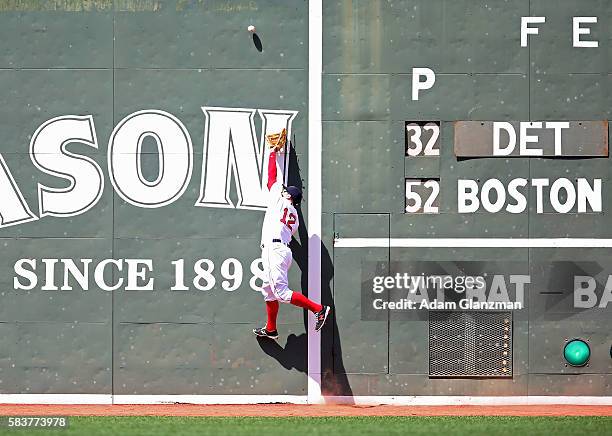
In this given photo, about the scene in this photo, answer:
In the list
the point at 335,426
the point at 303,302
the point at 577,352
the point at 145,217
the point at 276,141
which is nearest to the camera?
the point at 335,426

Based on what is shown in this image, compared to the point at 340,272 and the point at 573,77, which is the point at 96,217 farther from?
the point at 573,77

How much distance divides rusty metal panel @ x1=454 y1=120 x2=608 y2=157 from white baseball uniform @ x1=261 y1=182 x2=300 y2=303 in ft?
6.26

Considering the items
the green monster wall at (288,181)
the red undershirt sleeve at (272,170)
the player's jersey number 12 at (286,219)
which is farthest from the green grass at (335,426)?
the red undershirt sleeve at (272,170)

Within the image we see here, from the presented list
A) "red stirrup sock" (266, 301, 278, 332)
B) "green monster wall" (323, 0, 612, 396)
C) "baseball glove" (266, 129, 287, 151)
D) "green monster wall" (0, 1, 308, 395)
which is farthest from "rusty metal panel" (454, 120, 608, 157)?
"red stirrup sock" (266, 301, 278, 332)

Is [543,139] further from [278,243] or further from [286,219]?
[278,243]

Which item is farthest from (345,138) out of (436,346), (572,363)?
(572,363)

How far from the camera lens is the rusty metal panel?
12.2 m

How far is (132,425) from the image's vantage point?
35.2 feet

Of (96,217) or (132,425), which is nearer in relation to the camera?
(132,425)

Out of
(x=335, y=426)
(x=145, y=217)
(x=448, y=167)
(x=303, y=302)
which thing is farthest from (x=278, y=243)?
(x=335, y=426)

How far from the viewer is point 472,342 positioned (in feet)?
40.2

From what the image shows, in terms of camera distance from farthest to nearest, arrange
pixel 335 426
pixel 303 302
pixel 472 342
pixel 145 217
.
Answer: pixel 145 217 → pixel 472 342 → pixel 303 302 → pixel 335 426

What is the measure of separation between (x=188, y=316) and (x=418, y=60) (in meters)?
3.63

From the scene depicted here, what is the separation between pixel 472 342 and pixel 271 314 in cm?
214
